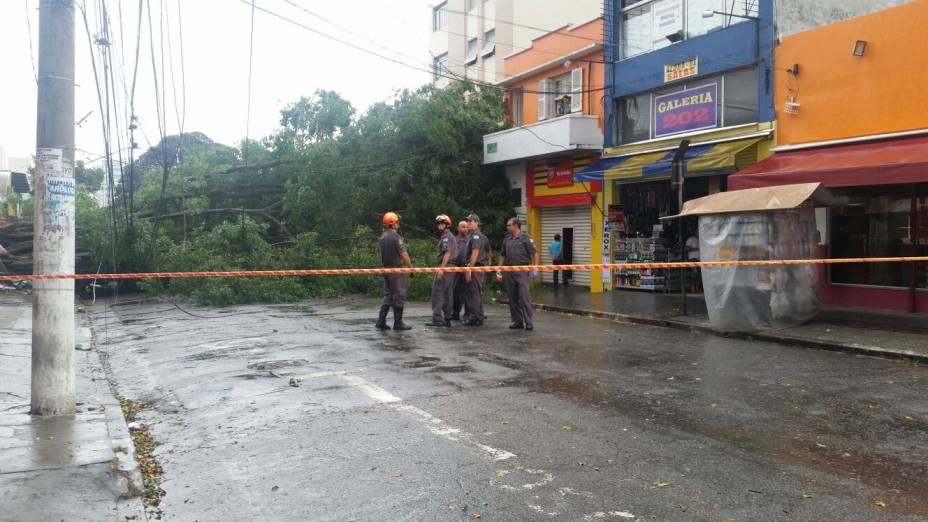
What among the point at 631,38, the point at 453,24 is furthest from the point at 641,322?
the point at 453,24

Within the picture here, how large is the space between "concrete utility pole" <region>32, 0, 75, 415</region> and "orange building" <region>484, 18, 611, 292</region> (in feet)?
50.4

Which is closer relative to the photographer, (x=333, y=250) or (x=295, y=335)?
(x=295, y=335)

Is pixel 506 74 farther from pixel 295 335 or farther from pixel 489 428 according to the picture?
pixel 489 428

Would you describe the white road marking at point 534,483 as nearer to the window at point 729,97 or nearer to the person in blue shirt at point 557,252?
the window at point 729,97

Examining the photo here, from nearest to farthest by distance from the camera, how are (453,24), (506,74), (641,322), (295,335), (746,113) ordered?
(295,335), (641,322), (746,113), (506,74), (453,24)

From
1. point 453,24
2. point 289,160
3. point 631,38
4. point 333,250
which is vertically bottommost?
point 333,250

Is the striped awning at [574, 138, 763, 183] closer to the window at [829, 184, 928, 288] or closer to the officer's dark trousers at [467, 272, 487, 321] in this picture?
the window at [829, 184, 928, 288]

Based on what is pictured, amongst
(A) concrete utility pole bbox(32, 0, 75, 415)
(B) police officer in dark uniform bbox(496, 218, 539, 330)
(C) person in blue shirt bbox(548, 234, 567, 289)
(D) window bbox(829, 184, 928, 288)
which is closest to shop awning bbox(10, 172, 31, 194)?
(B) police officer in dark uniform bbox(496, 218, 539, 330)

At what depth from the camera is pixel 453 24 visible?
1566 inches

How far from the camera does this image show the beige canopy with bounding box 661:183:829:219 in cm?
1102

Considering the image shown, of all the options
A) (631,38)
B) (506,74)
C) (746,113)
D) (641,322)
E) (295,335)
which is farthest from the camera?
(506,74)

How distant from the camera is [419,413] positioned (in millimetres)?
6406

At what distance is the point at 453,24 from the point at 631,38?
2187 centimetres

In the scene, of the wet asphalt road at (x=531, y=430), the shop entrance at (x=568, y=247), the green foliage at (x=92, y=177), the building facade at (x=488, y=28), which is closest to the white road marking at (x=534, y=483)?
the wet asphalt road at (x=531, y=430)
